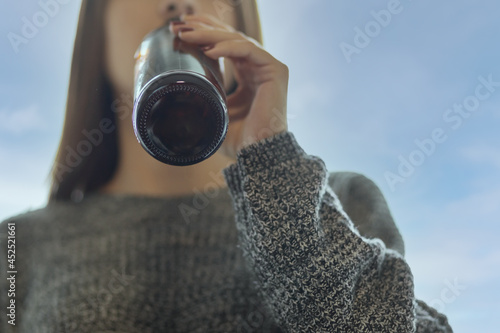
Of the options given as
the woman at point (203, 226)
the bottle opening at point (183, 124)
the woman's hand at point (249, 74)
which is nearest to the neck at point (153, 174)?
the woman at point (203, 226)

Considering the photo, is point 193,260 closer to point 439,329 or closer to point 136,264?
point 136,264

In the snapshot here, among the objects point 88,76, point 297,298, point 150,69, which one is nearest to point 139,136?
point 150,69

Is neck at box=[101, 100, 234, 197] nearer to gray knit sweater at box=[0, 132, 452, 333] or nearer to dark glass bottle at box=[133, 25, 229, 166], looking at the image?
gray knit sweater at box=[0, 132, 452, 333]

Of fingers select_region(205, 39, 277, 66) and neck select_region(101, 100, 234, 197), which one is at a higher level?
fingers select_region(205, 39, 277, 66)

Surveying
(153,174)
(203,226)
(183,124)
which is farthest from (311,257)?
(153,174)

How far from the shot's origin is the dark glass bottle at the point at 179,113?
0.42 m

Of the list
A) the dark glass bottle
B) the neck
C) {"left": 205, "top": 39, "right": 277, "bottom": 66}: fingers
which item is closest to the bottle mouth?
the dark glass bottle

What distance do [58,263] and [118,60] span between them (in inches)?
13.5

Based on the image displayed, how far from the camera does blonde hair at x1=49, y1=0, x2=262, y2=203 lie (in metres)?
0.79

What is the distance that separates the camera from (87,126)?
2.72ft

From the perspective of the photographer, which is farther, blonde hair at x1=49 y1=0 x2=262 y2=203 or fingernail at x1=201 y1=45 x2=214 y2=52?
blonde hair at x1=49 y1=0 x2=262 y2=203

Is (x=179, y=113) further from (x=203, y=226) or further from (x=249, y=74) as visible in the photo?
(x=203, y=226)

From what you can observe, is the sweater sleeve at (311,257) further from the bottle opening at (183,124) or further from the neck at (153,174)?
the neck at (153,174)

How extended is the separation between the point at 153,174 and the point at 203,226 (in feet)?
0.50
